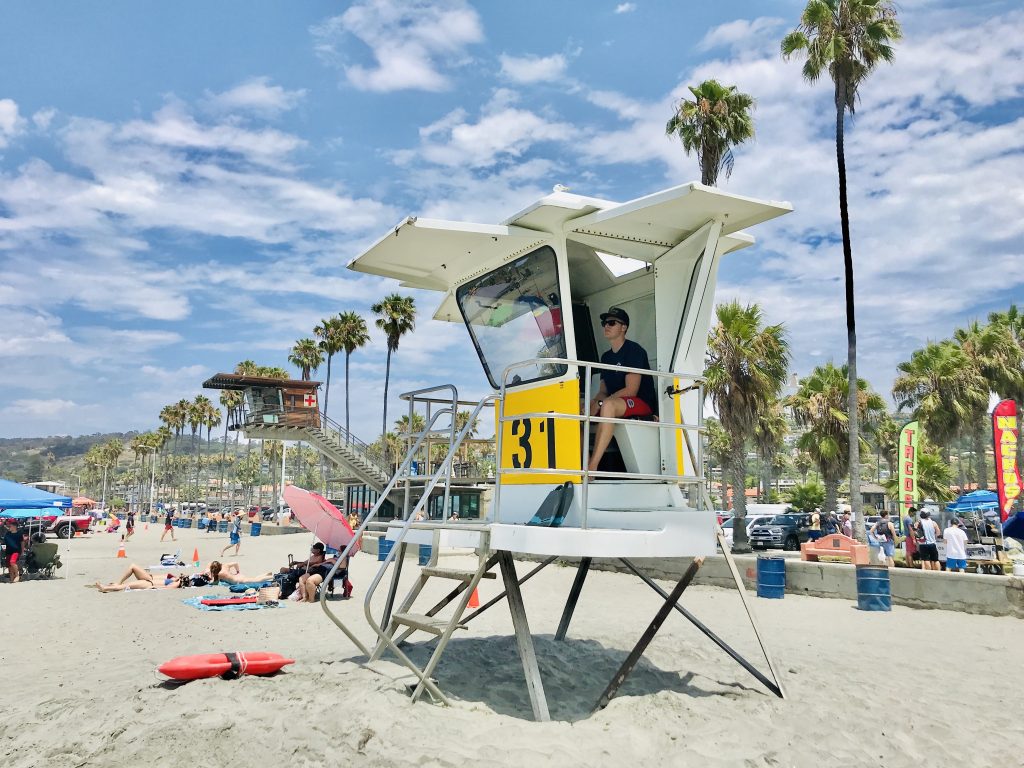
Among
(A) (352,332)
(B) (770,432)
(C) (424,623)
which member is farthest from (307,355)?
(C) (424,623)

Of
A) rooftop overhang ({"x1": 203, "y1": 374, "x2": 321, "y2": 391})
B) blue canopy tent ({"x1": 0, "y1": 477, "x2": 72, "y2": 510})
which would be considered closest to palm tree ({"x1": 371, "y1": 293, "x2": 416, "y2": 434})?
rooftop overhang ({"x1": 203, "y1": 374, "x2": 321, "y2": 391})

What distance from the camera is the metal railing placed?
18.2 ft

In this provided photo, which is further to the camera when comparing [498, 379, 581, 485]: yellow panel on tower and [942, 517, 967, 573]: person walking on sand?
[942, 517, 967, 573]: person walking on sand

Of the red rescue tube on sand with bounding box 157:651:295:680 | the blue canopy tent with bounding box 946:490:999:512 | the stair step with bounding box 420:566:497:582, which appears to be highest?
the stair step with bounding box 420:566:497:582

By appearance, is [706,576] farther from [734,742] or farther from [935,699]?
[734,742]

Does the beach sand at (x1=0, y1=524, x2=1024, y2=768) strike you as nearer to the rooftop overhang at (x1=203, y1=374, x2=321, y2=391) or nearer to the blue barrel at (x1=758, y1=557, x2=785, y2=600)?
the blue barrel at (x1=758, y1=557, x2=785, y2=600)

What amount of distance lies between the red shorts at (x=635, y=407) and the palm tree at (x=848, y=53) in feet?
58.8

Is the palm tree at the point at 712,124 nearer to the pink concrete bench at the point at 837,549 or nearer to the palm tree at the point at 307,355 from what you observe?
the pink concrete bench at the point at 837,549

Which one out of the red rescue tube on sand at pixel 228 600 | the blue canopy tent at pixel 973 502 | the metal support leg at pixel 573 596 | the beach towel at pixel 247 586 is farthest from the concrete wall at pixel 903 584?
the blue canopy tent at pixel 973 502

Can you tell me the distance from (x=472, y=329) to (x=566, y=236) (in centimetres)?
156

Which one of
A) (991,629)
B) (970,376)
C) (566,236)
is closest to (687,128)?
(991,629)

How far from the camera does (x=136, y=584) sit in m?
16.5

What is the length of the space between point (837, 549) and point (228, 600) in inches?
589

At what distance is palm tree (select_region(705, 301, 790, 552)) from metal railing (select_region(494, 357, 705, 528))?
1817 centimetres
